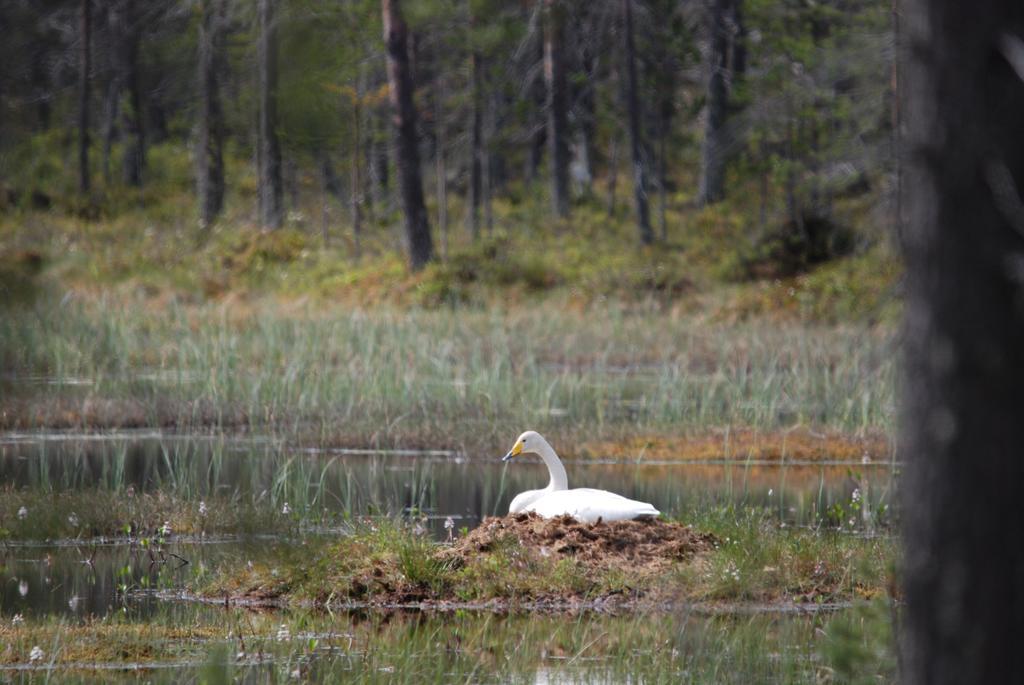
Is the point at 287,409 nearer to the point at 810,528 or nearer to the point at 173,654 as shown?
the point at 810,528

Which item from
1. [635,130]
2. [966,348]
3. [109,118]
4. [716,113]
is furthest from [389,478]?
[109,118]

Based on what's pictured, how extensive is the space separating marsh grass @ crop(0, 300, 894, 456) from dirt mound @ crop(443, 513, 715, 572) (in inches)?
183

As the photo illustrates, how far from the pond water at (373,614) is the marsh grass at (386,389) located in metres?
0.89

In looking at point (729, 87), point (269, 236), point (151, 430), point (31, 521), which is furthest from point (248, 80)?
point (31, 521)

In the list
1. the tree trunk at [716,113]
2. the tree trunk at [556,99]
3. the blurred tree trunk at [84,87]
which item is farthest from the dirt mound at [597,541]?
the blurred tree trunk at [84,87]

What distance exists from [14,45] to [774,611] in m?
6.10

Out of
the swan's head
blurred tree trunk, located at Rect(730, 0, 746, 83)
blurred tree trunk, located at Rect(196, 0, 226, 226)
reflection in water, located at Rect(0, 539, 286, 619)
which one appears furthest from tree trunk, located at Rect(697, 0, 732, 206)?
reflection in water, located at Rect(0, 539, 286, 619)

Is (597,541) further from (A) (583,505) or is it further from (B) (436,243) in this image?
(B) (436,243)

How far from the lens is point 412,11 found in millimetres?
32844

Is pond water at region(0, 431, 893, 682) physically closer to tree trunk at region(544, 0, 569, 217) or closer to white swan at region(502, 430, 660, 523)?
white swan at region(502, 430, 660, 523)

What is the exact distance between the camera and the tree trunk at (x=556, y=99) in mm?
40031

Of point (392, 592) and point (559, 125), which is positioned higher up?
point (559, 125)

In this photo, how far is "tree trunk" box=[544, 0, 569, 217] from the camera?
40.0m

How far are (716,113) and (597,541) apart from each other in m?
34.2
